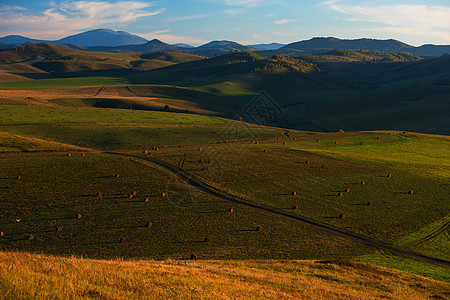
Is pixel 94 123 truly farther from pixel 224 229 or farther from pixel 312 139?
pixel 224 229

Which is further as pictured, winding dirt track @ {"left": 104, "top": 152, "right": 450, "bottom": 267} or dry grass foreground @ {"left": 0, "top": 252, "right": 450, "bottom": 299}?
winding dirt track @ {"left": 104, "top": 152, "right": 450, "bottom": 267}

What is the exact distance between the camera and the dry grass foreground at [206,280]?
19.3 metres

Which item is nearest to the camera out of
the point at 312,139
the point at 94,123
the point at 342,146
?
the point at 342,146

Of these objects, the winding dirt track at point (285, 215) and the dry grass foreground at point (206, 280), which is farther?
the winding dirt track at point (285, 215)

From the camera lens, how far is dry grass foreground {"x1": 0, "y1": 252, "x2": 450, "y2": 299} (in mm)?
19328

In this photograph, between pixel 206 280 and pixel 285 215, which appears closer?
pixel 206 280

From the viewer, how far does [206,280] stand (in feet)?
78.2

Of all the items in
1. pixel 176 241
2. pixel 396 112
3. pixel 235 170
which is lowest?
pixel 176 241

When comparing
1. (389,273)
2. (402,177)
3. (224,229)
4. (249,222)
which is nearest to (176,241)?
(224,229)

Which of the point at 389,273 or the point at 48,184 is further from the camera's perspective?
the point at 48,184

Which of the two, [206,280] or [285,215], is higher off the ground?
[206,280]

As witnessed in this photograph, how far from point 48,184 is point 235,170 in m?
30.1

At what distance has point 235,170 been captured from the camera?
6153 centimetres

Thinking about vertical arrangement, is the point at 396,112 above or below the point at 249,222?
above
